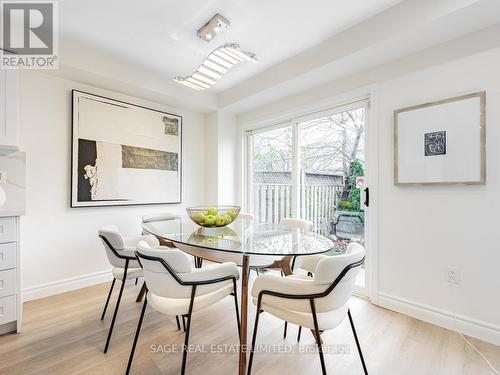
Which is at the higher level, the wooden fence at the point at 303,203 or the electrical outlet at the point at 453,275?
the wooden fence at the point at 303,203

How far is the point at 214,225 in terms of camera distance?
6.82 ft

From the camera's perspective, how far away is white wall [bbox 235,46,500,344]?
71.2 inches

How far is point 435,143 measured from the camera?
80.4 inches

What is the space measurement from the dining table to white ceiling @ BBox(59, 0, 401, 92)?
5.75ft

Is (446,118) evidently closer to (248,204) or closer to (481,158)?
(481,158)

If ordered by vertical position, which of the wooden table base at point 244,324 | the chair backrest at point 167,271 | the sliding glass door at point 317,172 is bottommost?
the wooden table base at point 244,324

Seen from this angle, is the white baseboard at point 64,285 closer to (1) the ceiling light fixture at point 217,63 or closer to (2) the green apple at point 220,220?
(2) the green apple at point 220,220

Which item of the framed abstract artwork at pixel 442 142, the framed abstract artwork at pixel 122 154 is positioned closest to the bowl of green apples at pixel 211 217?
the framed abstract artwork at pixel 122 154

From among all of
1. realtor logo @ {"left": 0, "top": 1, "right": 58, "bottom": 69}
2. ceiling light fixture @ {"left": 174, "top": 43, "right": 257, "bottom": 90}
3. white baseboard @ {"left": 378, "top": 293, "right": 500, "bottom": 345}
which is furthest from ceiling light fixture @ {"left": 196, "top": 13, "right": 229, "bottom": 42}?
white baseboard @ {"left": 378, "top": 293, "right": 500, "bottom": 345}

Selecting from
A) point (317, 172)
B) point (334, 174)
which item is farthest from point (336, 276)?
point (317, 172)

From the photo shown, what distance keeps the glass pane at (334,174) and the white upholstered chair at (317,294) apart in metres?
1.50

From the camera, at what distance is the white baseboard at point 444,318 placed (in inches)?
70.6

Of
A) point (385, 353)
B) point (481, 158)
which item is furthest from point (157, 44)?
point (385, 353)

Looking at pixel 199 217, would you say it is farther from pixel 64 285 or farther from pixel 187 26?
pixel 64 285
